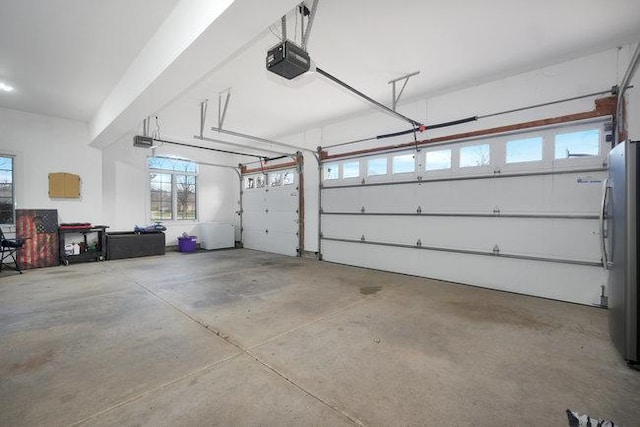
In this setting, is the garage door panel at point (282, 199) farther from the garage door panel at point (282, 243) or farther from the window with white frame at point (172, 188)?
the window with white frame at point (172, 188)

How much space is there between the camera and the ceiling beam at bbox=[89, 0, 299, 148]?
2.12m

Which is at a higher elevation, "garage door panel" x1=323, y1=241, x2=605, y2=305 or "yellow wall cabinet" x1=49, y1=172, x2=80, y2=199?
"yellow wall cabinet" x1=49, y1=172, x2=80, y2=199

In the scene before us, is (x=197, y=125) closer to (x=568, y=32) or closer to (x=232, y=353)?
(x=232, y=353)

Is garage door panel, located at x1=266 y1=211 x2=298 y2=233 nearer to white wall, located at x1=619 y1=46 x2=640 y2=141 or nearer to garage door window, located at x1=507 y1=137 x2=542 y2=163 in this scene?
garage door window, located at x1=507 y1=137 x2=542 y2=163

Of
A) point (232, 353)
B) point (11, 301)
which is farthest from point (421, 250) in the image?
point (11, 301)

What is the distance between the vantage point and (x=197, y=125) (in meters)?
6.33

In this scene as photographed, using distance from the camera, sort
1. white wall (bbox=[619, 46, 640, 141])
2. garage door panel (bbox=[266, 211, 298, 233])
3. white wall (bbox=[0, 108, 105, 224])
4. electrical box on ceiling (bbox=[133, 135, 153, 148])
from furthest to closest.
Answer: garage door panel (bbox=[266, 211, 298, 233])
white wall (bbox=[0, 108, 105, 224])
electrical box on ceiling (bbox=[133, 135, 153, 148])
white wall (bbox=[619, 46, 640, 141])

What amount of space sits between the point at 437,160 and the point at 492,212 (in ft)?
4.02

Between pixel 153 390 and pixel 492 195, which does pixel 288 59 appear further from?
pixel 492 195

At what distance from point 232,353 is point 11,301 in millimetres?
3471

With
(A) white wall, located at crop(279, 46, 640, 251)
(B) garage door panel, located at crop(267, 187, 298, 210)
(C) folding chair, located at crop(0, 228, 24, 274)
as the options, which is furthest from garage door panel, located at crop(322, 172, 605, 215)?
(C) folding chair, located at crop(0, 228, 24, 274)

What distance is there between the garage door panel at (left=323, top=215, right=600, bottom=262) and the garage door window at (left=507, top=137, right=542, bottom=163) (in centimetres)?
87

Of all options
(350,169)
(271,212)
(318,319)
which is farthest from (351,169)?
(318,319)

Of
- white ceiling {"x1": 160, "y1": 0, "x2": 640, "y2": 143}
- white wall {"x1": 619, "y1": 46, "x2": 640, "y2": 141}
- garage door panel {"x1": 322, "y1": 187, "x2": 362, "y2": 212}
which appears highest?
white ceiling {"x1": 160, "y1": 0, "x2": 640, "y2": 143}
